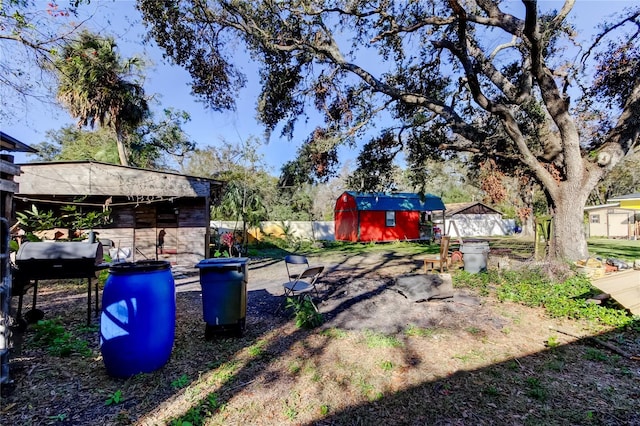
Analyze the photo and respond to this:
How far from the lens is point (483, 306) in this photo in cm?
598

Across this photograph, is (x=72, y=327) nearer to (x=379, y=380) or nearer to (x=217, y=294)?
(x=217, y=294)

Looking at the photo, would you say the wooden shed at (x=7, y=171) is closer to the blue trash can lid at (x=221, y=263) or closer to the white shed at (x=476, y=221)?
the blue trash can lid at (x=221, y=263)

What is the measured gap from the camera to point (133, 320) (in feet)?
10.7

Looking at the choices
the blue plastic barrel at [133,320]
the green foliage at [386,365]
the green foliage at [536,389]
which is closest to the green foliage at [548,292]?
the green foliage at [536,389]

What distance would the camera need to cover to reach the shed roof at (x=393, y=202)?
22.7 meters

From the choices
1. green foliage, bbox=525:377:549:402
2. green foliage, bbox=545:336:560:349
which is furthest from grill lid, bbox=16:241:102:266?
green foliage, bbox=545:336:560:349

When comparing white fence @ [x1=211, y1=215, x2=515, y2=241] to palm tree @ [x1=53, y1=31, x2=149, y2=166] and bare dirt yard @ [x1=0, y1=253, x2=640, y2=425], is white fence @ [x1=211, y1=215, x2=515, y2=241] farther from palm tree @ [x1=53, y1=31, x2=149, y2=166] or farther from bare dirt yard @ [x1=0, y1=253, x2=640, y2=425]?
bare dirt yard @ [x1=0, y1=253, x2=640, y2=425]

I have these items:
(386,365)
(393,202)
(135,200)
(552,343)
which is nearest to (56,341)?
(386,365)

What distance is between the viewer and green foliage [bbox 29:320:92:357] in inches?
151

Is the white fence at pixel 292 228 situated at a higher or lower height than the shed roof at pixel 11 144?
lower

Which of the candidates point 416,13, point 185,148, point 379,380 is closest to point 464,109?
point 416,13

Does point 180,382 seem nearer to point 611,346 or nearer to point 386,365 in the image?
point 386,365

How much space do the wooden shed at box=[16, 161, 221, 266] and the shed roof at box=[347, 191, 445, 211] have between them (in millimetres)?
12119

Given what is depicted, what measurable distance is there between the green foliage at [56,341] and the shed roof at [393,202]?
19294 mm
